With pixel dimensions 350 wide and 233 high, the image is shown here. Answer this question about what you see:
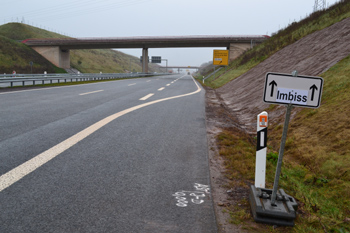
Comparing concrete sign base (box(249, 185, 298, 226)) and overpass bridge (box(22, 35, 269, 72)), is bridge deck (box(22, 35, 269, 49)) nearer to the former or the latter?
overpass bridge (box(22, 35, 269, 72))

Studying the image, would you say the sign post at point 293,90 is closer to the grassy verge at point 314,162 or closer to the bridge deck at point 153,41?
the grassy verge at point 314,162

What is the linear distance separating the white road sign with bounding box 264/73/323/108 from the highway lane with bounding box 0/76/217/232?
146 cm

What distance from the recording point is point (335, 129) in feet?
16.8

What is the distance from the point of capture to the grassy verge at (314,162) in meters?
3.01

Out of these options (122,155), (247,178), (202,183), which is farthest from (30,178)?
(247,178)

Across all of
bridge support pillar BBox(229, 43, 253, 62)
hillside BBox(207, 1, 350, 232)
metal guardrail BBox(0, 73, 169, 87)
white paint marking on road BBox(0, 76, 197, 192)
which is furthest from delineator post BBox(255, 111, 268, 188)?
bridge support pillar BBox(229, 43, 253, 62)

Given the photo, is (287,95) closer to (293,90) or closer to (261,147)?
(293,90)

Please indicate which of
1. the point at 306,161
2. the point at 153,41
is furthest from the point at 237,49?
the point at 306,161

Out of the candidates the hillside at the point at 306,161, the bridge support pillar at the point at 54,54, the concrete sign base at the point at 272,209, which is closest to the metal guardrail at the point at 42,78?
the hillside at the point at 306,161

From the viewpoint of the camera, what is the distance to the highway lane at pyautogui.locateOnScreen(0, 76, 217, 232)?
2609 mm

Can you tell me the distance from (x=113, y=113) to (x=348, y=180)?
649 centimetres

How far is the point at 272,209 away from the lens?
284 cm

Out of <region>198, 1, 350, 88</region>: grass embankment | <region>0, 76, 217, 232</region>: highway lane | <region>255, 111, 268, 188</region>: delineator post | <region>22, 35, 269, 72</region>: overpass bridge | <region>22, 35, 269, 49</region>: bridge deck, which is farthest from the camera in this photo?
<region>22, 35, 269, 72</region>: overpass bridge

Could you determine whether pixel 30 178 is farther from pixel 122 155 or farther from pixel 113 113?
pixel 113 113
